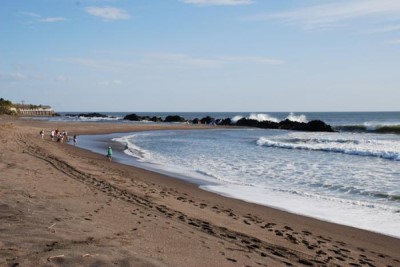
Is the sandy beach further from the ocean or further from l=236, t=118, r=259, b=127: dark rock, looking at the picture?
l=236, t=118, r=259, b=127: dark rock

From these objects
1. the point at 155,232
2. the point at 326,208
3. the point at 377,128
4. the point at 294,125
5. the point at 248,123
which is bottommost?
the point at 326,208

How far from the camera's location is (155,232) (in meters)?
6.79

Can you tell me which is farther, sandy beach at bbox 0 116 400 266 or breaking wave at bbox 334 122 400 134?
breaking wave at bbox 334 122 400 134

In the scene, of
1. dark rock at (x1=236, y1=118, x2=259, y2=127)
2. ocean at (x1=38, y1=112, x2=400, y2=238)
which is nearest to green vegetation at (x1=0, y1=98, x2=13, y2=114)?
dark rock at (x1=236, y1=118, x2=259, y2=127)

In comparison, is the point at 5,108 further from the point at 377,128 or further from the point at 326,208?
the point at 326,208

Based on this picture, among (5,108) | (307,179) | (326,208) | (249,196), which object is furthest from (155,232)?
(5,108)

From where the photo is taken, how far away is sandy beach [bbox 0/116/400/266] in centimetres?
538

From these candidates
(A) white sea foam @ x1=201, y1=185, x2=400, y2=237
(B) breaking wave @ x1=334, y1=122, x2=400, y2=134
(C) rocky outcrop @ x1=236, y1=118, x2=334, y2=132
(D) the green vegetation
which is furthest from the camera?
(D) the green vegetation

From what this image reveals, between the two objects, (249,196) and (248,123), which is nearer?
(249,196)

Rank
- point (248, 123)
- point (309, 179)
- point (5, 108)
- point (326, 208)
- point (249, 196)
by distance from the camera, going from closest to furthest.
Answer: point (326, 208), point (249, 196), point (309, 179), point (248, 123), point (5, 108)

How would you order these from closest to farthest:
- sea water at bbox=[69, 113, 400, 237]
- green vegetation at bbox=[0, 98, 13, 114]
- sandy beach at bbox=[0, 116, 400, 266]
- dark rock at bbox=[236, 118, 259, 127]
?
sandy beach at bbox=[0, 116, 400, 266], sea water at bbox=[69, 113, 400, 237], dark rock at bbox=[236, 118, 259, 127], green vegetation at bbox=[0, 98, 13, 114]

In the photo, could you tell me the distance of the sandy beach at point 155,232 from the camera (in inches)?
212

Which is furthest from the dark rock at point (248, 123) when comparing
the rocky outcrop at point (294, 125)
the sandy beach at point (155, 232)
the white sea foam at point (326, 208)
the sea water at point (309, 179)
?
the sandy beach at point (155, 232)

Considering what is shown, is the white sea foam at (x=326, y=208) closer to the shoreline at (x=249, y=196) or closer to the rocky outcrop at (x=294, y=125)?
the shoreline at (x=249, y=196)
